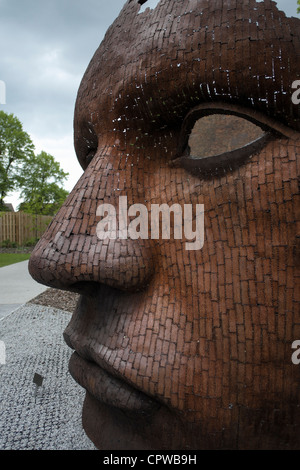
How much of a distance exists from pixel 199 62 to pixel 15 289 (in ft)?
25.4

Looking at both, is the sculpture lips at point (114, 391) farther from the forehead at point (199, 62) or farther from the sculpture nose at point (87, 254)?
the forehead at point (199, 62)

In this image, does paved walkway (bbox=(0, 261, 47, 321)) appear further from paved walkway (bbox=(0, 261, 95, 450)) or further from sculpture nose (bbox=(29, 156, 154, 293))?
sculpture nose (bbox=(29, 156, 154, 293))

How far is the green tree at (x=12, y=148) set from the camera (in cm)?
2488

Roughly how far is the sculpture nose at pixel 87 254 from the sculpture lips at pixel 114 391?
1.15ft

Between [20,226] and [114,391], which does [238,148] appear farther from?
[20,226]

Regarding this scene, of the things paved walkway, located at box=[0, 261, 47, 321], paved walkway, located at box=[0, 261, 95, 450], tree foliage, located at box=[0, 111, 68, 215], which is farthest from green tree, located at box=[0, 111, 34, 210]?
paved walkway, located at box=[0, 261, 95, 450]

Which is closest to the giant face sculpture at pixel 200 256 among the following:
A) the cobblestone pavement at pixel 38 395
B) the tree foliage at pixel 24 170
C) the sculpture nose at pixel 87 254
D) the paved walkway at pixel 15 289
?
the sculpture nose at pixel 87 254

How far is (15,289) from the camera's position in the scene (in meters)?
7.89

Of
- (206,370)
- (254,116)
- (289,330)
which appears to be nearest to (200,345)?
(206,370)

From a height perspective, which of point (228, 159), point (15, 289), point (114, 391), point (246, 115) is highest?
point (246, 115)

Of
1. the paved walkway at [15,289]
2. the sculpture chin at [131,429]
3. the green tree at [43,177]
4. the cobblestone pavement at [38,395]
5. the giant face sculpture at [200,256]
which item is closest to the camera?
the giant face sculpture at [200,256]

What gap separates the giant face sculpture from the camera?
112 cm

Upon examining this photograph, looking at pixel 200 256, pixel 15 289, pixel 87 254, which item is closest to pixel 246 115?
pixel 200 256

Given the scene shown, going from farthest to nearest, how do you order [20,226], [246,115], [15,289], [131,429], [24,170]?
[24,170]
[20,226]
[15,289]
[131,429]
[246,115]
